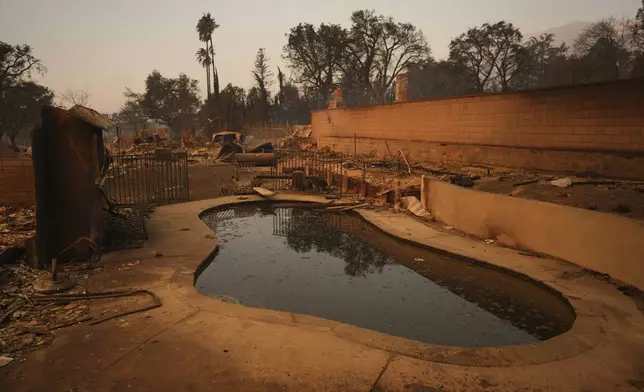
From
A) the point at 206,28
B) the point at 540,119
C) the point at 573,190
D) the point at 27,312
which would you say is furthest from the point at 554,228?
the point at 206,28

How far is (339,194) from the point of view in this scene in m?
14.5

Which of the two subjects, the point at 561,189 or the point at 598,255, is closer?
the point at 598,255

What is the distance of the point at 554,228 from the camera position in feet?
24.4

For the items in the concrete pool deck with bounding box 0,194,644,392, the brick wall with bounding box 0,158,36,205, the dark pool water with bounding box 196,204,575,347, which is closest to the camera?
the concrete pool deck with bounding box 0,194,644,392

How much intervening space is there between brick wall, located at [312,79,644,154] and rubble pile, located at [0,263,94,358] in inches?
499

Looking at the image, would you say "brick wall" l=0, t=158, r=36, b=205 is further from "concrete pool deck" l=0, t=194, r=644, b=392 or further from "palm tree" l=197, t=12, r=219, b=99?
"palm tree" l=197, t=12, r=219, b=99

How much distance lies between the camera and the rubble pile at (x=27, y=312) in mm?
4598

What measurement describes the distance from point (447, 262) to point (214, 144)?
29.1m

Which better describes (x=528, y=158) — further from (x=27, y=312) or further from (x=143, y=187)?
(x=143, y=187)

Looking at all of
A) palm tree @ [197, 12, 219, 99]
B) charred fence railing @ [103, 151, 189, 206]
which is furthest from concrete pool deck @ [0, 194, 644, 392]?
palm tree @ [197, 12, 219, 99]

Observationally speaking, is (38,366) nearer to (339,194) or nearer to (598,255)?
(598,255)

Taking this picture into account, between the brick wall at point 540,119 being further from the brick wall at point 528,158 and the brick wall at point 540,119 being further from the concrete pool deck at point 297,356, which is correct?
the concrete pool deck at point 297,356

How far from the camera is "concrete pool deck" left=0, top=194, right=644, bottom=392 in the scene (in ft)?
12.7

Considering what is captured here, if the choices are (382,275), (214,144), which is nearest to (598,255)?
(382,275)
